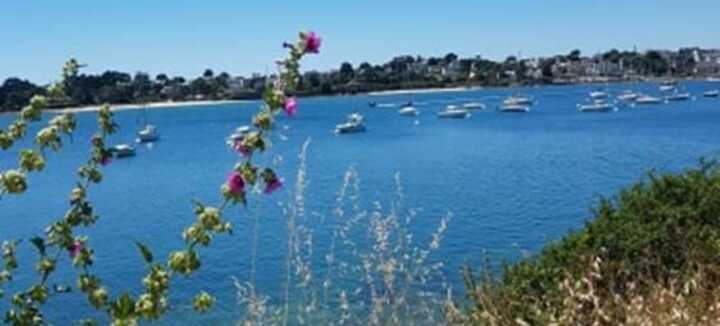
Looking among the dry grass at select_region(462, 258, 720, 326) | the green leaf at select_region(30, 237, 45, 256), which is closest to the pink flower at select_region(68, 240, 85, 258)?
the green leaf at select_region(30, 237, 45, 256)

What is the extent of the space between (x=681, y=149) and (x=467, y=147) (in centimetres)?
1807

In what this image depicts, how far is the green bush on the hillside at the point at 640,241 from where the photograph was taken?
7.92m

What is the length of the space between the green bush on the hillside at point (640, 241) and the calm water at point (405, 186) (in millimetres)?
2460

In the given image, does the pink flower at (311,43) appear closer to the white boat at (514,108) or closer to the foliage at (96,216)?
the foliage at (96,216)

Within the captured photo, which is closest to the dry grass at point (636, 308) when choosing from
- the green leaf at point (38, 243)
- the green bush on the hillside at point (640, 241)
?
the green bush on the hillside at point (640, 241)

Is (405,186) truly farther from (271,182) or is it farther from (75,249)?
(271,182)

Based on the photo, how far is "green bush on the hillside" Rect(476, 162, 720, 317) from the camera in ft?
26.0

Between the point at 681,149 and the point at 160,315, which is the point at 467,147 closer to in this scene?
the point at 681,149

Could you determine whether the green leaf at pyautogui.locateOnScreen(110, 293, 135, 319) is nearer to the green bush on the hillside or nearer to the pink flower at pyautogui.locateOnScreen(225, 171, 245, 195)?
the pink flower at pyautogui.locateOnScreen(225, 171, 245, 195)

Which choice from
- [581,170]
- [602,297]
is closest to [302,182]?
[602,297]

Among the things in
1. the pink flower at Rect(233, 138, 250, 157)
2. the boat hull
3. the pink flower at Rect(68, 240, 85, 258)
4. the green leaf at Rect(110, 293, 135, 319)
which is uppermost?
the pink flower at Rect(233, 138, 250, 157)

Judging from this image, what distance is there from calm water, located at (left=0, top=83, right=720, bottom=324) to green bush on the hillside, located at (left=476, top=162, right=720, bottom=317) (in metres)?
2.46

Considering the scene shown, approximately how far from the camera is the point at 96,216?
10.5ft

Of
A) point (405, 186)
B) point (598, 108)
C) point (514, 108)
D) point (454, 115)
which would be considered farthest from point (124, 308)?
point (514, 108)
